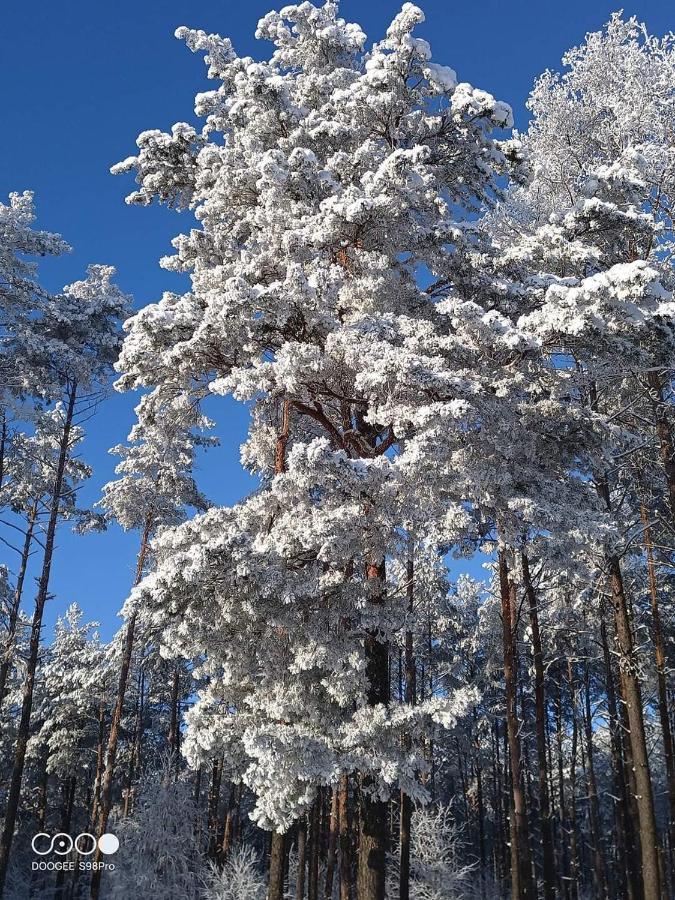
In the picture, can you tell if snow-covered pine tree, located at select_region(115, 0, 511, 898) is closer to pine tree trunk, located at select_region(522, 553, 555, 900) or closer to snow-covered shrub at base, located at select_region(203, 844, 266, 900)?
pine tree trunk, located at select_region(522, 553, 555, 900)

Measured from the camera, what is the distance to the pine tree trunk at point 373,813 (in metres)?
9.25

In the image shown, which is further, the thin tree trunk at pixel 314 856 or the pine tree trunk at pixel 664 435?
the thin tree trunk at pixel 314 856

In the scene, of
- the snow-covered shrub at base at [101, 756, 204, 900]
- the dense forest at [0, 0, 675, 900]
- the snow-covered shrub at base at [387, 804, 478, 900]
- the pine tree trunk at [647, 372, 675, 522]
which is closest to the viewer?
the dense forest at [0, 0, 675, 900]

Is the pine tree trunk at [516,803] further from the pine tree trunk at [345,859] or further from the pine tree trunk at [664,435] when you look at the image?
the pine tree trunk at [345,859]

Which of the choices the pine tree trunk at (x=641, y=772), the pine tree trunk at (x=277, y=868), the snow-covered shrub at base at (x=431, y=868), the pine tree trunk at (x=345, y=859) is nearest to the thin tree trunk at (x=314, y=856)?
the pine tree trunk at (x=345, y=859)

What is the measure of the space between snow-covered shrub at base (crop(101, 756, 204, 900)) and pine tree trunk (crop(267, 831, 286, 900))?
11972 millimetres

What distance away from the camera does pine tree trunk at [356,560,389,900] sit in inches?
364

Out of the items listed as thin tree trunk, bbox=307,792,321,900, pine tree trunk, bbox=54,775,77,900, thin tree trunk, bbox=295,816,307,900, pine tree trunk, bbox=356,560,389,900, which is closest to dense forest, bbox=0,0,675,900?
pine tree trunk, bbox=356,560,389,900

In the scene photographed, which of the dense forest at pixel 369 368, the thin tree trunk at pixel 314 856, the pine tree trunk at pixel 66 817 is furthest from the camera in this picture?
the pine tree trunk at pixel 66 817

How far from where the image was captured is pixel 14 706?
3425 cm

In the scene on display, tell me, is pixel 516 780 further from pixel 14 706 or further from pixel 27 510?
pixel 14 706

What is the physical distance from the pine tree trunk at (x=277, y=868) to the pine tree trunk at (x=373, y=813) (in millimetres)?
1894

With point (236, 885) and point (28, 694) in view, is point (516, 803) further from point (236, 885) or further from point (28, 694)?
point (28, 694)

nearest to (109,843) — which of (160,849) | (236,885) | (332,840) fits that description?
(160,849)
